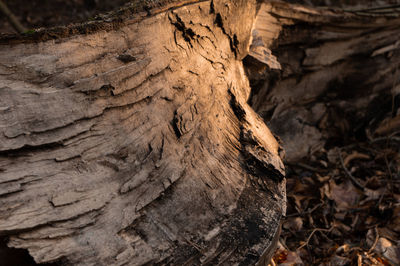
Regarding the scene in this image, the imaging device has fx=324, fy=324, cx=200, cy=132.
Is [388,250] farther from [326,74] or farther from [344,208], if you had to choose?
[326,74]

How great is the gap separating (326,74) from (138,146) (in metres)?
1.95

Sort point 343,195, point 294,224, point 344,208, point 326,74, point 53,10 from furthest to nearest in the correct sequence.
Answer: point 53,10 < point 326,74 < point 343,195 < point 344,208 < point 294,224

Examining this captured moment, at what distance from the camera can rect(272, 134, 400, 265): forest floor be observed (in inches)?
72.8

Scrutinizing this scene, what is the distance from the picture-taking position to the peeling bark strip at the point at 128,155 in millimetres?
1079

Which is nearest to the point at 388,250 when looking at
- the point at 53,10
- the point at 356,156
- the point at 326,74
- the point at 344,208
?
the point at 344,208

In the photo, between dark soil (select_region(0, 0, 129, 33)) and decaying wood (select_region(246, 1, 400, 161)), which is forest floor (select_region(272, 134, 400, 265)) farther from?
dark soil (select_region(0, 0, 129, 33))

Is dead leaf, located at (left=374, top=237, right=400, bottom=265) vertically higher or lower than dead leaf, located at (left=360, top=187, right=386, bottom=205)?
A: lower

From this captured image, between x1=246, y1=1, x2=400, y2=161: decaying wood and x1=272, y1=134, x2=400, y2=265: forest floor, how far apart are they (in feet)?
0.65

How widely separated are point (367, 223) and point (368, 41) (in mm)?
1478

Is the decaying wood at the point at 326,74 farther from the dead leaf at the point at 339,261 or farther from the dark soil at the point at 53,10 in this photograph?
the dark soil at the point at 53,10

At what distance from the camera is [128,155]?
128 cm

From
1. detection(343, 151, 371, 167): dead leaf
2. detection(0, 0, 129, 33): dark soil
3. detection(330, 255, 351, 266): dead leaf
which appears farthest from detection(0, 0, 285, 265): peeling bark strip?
detection(0, 0, 129, 33): dark soil

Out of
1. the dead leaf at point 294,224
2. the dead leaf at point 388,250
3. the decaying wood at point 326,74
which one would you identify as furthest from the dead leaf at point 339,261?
the decaying wood at point 326,74

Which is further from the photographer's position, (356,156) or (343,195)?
(356,156)
